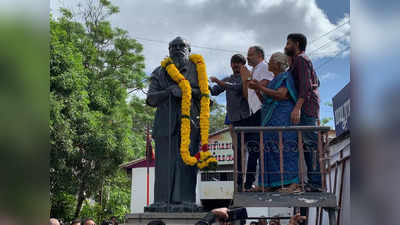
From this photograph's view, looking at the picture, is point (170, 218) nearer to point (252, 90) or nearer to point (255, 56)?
point (252, 90)

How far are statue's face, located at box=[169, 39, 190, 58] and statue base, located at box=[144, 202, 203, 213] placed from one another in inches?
75.1

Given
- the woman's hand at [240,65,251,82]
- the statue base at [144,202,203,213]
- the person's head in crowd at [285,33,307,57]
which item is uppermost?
the person's head in crowd at [285,33,307,57]

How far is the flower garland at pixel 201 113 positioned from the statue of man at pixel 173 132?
86 mm

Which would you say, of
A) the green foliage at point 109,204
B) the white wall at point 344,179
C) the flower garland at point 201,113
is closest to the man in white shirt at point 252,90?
the flower garland at point 201,113

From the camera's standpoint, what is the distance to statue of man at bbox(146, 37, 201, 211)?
5.42 meters

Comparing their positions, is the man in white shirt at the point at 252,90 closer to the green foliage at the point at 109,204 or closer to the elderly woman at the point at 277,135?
the elderly woman at the point at 277,135

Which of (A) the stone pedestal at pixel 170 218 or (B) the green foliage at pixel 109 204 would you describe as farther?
(B) the green foliage at pixel 109 204

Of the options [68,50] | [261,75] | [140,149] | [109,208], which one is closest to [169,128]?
[261,75]

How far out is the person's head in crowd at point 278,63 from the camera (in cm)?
517

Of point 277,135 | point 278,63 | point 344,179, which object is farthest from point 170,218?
point 344,179

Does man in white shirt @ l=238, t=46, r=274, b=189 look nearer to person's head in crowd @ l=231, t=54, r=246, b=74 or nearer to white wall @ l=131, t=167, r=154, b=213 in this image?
person's head in crowd @ l=231, t=54, r=246, b=74

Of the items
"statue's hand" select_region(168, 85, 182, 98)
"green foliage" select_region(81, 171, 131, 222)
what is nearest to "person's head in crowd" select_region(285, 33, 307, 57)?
"statue's hand" select_region(168, 85, 182, 98)

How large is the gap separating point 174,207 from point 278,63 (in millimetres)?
2131
